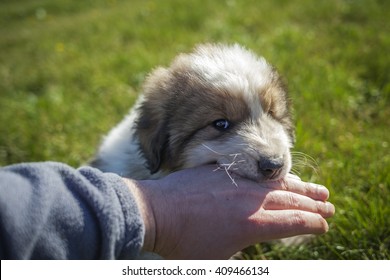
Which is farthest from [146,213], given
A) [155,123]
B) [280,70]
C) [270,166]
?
[280,70]

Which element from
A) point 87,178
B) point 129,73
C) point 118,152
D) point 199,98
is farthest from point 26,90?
point 87,178

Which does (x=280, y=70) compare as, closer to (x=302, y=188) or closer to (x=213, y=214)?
(x=302, y=188)

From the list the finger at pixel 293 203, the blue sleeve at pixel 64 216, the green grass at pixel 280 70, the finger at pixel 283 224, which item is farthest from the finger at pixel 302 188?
the blue sleeve at pixel 64 216

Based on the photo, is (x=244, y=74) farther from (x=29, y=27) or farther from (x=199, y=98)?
(x=29, y=27)

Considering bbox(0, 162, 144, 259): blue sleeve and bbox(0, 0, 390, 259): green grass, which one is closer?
bbox(0, 162, 144, 259): blue sleeve

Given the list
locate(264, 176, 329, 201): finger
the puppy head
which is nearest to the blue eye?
the puppy head

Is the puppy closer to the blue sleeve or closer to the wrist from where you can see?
the wrist

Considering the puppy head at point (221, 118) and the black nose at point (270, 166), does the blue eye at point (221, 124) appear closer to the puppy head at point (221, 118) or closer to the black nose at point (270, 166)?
the puppy head at point (221, 118)
